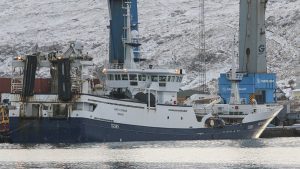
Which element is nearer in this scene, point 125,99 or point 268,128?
point 125,99

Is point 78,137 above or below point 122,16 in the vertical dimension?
below

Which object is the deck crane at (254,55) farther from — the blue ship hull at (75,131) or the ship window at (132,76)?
the blue ship hull at (75,131)

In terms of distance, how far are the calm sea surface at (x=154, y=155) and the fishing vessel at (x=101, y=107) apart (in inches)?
89.1

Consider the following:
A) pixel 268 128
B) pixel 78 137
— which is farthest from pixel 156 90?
pixel 268 128

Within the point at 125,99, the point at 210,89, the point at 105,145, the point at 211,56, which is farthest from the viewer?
the point at 211,56

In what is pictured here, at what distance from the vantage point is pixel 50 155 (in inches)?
2968

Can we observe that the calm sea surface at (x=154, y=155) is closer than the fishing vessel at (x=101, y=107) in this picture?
Yes

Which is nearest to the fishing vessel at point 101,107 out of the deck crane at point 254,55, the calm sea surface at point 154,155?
the calm sea surface at point 154,155

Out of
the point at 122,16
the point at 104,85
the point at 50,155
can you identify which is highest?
the point at 122,16

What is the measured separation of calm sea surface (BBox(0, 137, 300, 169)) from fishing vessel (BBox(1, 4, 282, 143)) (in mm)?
2262

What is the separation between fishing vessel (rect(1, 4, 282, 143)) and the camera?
8925 centimetres

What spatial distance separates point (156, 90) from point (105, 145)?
11.6 m

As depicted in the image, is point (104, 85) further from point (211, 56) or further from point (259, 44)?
point (211, 56)

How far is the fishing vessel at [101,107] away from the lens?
8925 cm
